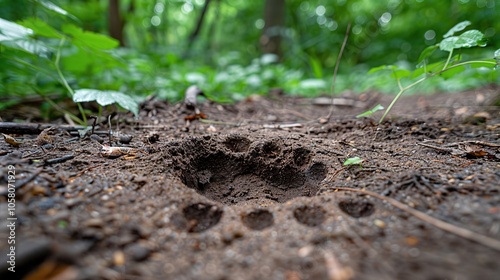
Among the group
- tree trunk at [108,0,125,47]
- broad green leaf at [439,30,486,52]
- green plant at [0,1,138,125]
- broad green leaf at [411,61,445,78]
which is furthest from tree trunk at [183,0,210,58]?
broad green leaf at [439,30,486,52]

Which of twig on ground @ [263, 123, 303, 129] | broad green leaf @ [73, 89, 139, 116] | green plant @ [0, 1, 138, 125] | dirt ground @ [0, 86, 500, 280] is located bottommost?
dirt ground @ [0, 86, 500, 280]

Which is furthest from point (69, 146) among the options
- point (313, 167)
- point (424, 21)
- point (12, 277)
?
point (424, 21)

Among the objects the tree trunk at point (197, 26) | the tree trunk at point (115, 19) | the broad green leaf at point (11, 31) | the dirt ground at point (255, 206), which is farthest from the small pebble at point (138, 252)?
the tree trunk at point (197, 26)

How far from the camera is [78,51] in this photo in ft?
8.99

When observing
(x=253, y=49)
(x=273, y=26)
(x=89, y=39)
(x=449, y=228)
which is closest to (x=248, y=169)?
(x=449, y=228)

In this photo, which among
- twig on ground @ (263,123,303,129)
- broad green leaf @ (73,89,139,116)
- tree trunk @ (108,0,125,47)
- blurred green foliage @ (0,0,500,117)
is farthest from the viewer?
tree trunk @ (108,0,125,47)

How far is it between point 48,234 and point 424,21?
8609 mm

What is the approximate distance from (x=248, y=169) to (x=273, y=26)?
15.9 ft

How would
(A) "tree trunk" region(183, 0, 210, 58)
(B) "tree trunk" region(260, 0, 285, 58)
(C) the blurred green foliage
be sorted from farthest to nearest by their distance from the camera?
1. (A) "tree trunk" region(183, 0, 210, 58)
2. (B) "tree trunk" region(260, 0, 285, 58)
3. (C) the blurred green foliage

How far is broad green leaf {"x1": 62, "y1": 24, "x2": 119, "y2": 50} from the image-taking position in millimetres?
2234

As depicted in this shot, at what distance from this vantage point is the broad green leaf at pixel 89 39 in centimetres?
223

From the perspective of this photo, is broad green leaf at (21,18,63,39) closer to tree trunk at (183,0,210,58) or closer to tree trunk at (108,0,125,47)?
tree trunk at (108,0,125,47)

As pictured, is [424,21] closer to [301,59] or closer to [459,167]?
[301,59]

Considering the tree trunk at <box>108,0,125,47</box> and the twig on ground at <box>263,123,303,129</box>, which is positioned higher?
the tree trunk at <box>108,0,125,47</box>
